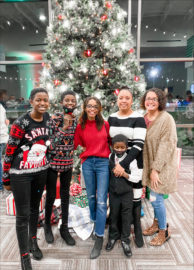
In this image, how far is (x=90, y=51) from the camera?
3.12 metres

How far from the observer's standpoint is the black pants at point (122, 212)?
6.26ft

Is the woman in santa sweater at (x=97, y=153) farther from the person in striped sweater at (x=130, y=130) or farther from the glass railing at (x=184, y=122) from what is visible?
the glass railing at (x=184, y=122)

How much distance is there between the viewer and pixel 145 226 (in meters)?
2.39

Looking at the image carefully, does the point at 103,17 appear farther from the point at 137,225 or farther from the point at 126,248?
the point at 126,248

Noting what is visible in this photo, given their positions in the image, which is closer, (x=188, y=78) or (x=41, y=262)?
(x=41, y=262)

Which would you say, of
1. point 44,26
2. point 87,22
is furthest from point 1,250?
point 44,26

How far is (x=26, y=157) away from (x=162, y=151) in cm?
118

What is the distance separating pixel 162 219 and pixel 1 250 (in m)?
1.69

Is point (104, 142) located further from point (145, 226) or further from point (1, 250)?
point (1, 250)

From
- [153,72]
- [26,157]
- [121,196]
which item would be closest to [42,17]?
[153,72]

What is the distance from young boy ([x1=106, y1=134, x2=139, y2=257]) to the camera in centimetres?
179

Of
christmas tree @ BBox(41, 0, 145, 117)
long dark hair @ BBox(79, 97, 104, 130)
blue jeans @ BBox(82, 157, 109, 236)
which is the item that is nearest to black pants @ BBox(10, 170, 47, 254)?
blue jeans @ BBox(82, 157, 109, 236)

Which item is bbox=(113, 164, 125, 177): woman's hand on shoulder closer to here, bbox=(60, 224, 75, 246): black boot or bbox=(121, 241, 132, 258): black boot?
bbox=(121, 241, 132, 258): black boot

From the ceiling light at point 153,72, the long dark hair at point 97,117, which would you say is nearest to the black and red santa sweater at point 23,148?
the long dark hair at point 97,117
